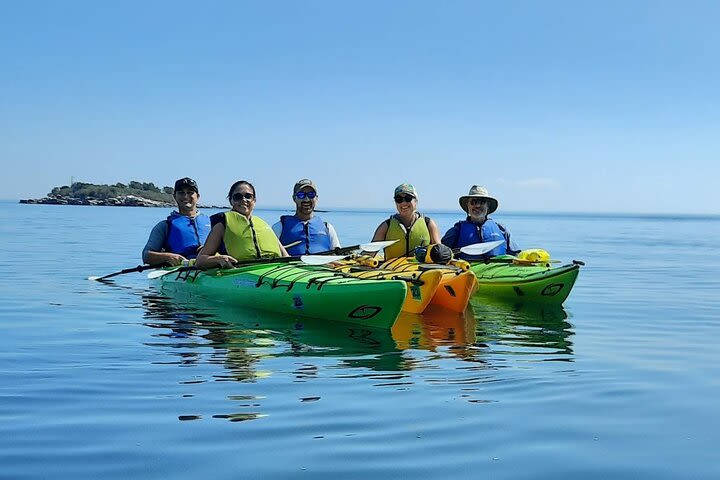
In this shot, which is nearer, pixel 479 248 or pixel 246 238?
pixel 246 238

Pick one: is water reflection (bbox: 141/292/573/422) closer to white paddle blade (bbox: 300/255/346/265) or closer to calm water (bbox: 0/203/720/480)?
calm water (bbox: 0/203/720/480)

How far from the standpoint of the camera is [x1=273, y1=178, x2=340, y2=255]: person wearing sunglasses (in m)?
11.5

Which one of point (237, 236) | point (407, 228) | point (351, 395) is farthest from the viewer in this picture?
point (407, 228)

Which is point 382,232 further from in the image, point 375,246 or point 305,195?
point 305,195

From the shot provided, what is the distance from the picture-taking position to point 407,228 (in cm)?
1193

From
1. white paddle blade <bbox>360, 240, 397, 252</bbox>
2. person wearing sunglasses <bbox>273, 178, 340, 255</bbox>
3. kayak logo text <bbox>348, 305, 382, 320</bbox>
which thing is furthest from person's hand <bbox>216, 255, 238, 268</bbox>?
kayak logo text <bbox>348, 305, 382, 320</bbox>

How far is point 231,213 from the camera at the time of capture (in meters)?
10.3

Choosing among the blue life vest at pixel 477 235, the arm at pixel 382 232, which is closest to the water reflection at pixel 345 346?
the arm at pixel 382 232

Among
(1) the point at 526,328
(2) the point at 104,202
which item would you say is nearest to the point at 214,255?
(1) the point at 526,328

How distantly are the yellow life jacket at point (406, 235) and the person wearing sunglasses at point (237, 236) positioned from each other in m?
2.22

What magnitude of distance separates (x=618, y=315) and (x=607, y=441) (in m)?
7.18

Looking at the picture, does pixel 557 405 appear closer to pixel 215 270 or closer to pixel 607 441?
pixel 607 441

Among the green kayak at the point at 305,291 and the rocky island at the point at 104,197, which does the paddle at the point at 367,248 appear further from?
the rocky island at the point at 104,197

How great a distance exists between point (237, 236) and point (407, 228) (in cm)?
295
